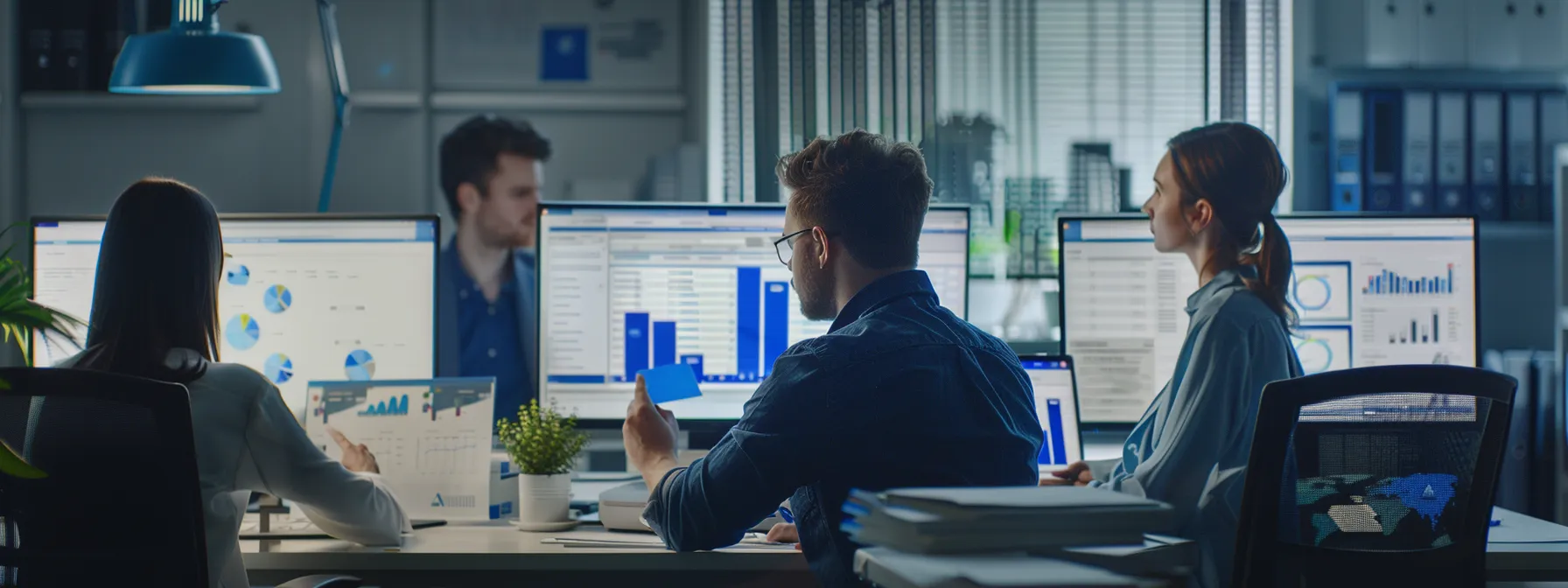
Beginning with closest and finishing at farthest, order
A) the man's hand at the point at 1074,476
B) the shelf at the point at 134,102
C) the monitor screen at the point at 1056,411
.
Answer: the man's hand at the point at 1074,476
the monitor screen at the point at 1056,411
the shelf at the point at 134,102

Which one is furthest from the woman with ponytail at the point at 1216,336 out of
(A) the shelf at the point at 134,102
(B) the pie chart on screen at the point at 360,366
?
(A) the shelf at the point at 134,102

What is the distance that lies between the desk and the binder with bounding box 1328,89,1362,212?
6.80ft

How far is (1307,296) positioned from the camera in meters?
2.12

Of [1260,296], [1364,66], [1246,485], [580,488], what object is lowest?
[580,488]

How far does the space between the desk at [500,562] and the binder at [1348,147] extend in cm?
207

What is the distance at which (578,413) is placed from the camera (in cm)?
200

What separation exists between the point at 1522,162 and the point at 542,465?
8.64ft

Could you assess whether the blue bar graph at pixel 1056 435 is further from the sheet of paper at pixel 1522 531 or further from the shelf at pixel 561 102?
the shelf at pixel 561 102

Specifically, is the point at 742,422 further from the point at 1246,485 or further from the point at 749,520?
the point at 1246,485

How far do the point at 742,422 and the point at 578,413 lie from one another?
2.58 ft

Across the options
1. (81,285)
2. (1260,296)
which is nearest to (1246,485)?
(1260,296)

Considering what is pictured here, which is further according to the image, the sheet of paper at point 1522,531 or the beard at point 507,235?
the beard at point 507,235

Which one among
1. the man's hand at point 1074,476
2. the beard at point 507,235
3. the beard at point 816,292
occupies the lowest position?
the man's hand at point 1074,476

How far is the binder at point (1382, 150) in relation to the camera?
2996 mm
